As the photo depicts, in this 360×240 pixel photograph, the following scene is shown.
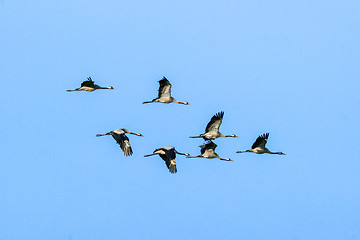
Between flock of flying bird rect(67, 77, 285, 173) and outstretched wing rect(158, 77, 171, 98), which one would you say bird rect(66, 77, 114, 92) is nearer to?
flock of flying bird rect(67, 77, 285, 173)

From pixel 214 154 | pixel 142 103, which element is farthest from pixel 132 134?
pixel 214 154

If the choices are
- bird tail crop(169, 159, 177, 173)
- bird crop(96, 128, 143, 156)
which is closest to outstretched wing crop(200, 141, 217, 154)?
bird tail crop(169, 159, 177, 173)

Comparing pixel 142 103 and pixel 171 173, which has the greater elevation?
pixel 142 103

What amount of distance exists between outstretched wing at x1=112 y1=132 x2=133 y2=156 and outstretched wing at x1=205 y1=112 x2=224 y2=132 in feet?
21.2

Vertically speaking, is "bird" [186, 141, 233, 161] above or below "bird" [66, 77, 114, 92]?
below

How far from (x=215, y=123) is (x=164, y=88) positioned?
4576mm

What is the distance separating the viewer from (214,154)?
63531 millimetres

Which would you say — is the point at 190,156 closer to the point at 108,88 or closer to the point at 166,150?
the point at 166,150

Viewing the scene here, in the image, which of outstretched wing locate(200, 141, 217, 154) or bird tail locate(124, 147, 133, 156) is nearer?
bird tail locate(124, 147, 133, 156)

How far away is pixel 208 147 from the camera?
62.8 metres

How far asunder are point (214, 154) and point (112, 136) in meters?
7.83

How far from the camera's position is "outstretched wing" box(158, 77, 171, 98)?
6272 cm

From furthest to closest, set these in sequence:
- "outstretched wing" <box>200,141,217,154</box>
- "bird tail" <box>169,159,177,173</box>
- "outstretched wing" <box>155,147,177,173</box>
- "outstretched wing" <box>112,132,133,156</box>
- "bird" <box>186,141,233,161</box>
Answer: "bird" <box>186,141,233,161</box>
"outstretched wing" <box>200,141,217,154</box>
"outstretched wing" <box>155,147,177,173</box>
"bird tail" <box>169,159,177,173</box>
"outstretched wing" <box>112,132,133,156</box>

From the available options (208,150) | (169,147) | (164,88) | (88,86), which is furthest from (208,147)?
(88,86)
